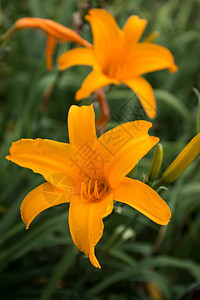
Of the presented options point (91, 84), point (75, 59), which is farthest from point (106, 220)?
point (75, 59)

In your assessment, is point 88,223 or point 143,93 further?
point 143,93

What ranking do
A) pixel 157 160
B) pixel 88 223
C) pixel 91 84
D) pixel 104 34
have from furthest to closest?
pixel 104 34, pixel 91 84, pixel 157 160, pixel 88 223

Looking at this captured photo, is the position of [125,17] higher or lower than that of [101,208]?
lower

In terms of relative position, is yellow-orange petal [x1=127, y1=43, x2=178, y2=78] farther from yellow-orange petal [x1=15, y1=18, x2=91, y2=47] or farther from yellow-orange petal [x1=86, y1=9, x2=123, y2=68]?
yellow-orange petal [x1=15, y1=18, x2=91, y2=47]

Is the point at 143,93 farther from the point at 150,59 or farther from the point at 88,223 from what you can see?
the point at 88,223

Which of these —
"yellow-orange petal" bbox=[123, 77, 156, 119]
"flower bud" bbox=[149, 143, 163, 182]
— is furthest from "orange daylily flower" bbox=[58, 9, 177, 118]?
"flower bud" bbox=[149, 143, 163, 182]

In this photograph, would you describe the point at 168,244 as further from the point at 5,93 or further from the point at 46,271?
the point at 5,93

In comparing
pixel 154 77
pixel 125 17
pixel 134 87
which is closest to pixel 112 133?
pixel 134 87
